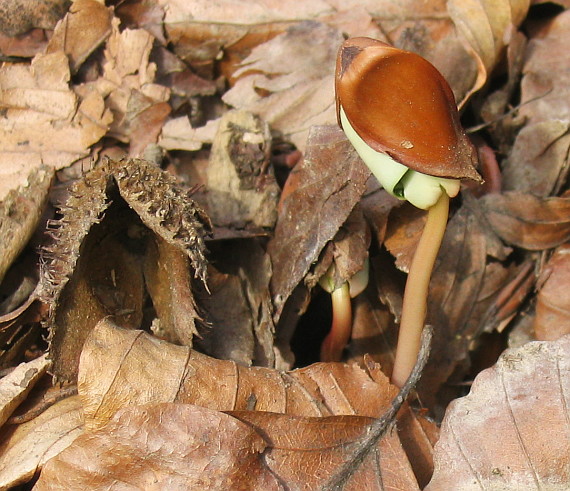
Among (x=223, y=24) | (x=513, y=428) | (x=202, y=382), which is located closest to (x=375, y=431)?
(x=513, y=428)

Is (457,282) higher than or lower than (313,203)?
lower

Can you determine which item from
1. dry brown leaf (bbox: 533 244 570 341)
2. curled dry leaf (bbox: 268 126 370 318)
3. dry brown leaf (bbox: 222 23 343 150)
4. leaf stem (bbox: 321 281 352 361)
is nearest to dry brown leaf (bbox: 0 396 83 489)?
curled dry leaf (bbox: 268 126 370 318)

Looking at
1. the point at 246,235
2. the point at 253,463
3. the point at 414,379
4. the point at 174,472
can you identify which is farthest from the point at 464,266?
the point at 174,472

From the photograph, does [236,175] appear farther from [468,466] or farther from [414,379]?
[468,466]

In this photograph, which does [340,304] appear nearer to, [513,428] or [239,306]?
[239,306]

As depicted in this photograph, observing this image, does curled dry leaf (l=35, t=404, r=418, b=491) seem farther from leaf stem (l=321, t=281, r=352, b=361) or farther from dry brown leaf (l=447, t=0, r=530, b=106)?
dry brown leaf (l=447, t=0, r=530, b=106)

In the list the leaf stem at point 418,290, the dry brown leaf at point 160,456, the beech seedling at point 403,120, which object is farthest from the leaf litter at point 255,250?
the beech seedling at point 403,120
